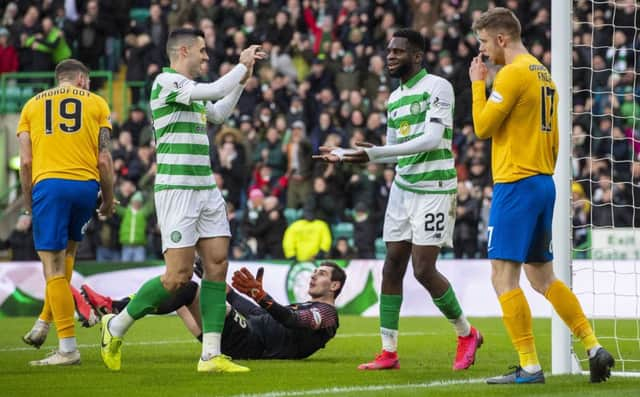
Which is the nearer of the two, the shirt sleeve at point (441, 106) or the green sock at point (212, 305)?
the green sock at point (212, 305)

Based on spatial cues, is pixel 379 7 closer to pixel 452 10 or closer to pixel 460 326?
pixel 452 10

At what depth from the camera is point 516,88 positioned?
7965 millimetres

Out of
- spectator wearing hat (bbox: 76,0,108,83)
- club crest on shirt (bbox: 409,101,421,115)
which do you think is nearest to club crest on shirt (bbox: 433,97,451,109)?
club crest on shirt (bbox: 409,101,421,115)

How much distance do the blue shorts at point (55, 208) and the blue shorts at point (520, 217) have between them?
11.4 ft

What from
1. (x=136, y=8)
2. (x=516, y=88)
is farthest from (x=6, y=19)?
(x=516, y=88)

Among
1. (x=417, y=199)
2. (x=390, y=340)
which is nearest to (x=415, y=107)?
(x=417, y=199)

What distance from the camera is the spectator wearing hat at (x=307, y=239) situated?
19.7 metres

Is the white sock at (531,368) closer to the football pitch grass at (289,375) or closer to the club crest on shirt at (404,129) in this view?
the football pitch grass at (289,375)

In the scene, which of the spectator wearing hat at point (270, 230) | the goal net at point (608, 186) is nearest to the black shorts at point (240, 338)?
the goal net at point (608, 186)

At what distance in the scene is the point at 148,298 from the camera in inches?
354

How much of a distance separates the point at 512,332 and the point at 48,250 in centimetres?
377

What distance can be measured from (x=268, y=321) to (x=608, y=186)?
11.3 meters

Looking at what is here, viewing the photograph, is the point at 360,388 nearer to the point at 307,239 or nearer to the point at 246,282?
the point at 246,282

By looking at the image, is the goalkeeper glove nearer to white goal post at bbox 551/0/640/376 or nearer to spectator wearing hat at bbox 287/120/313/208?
white goal post at bbox 551/0/640/376
